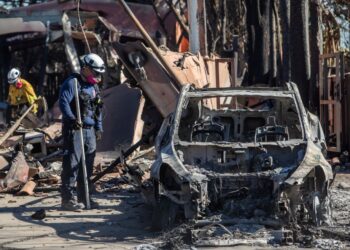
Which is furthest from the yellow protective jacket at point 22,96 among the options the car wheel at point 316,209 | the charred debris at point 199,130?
the car wheel at point 316,209

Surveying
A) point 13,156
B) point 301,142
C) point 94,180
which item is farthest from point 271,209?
point 13,156

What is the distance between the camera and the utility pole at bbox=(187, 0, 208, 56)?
18766 mm

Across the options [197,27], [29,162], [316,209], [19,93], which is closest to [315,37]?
[197,27]

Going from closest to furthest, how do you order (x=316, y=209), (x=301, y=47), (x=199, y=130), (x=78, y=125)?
(x=316, y=209) < (x=199, y=130) < (x=78, y=125) < (x=301, y=47)

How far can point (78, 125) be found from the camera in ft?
34.8

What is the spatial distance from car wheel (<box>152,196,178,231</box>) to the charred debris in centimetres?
2

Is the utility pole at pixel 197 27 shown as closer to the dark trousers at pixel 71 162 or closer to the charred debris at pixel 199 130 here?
the charred debris at pixel 199 130

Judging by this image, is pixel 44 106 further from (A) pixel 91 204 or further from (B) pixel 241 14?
(B) pixel 241 14

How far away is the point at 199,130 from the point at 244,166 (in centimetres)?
119

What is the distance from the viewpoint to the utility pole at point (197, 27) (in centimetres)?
1877

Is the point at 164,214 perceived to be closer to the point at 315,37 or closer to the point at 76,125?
the point at 76,125

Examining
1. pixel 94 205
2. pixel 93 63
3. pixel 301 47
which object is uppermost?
pixel 301 47

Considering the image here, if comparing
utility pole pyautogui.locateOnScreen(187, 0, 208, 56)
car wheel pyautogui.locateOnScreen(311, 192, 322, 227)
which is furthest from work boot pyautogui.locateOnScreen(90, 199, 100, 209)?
utility pole pyautogui.locateOnScreen(187, 0, 208, 56)

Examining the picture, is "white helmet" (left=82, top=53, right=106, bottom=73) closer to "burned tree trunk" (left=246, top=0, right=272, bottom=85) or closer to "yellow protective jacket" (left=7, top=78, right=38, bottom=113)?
"yellow protective jacket" (left=7, top=78, right=38, bottom=113)
